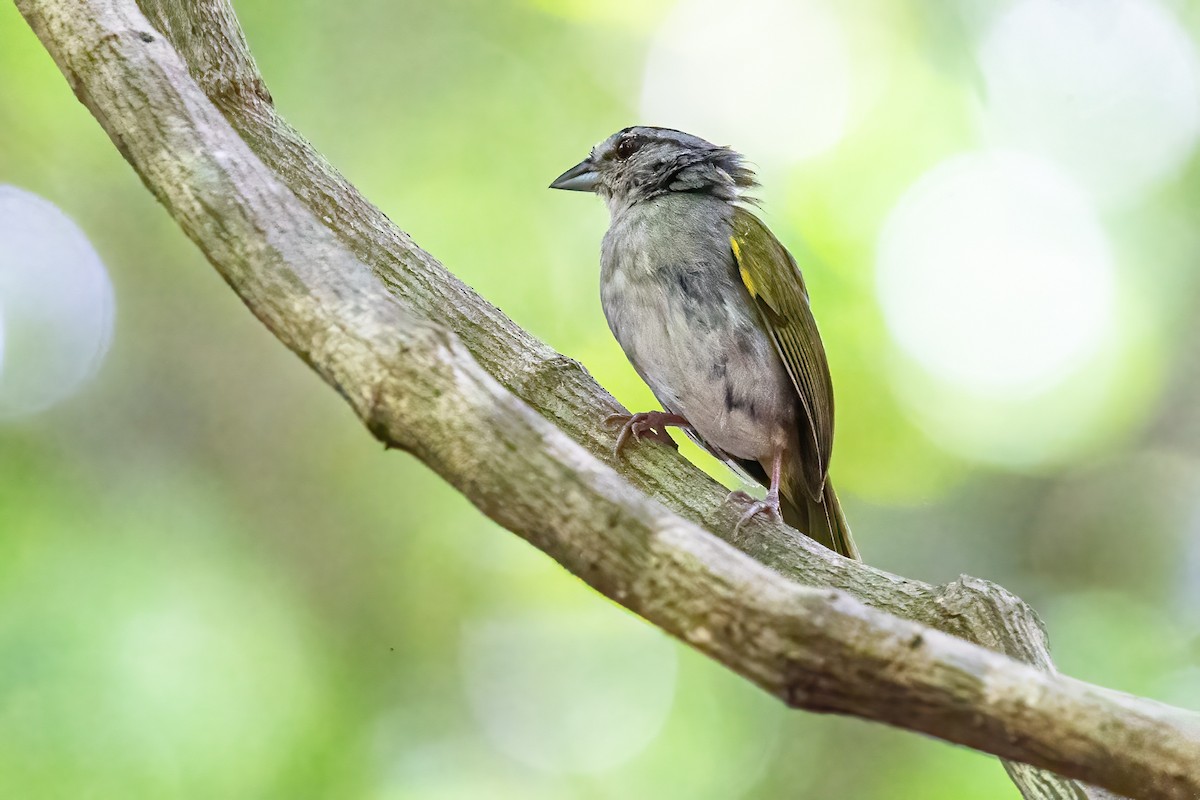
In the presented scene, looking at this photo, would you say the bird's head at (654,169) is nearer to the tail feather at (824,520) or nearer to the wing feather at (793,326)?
the wing feather at (793,326)

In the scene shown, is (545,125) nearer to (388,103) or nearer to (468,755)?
(388,103)

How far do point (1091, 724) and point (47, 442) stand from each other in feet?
18.1

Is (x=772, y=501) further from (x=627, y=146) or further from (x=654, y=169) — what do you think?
(x=627, y=146)

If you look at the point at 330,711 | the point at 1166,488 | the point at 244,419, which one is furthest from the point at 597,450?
the point at 1166,488

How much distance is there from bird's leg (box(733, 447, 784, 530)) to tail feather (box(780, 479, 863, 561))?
0.19 meters

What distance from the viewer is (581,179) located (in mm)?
4422

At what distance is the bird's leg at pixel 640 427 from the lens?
3.29m

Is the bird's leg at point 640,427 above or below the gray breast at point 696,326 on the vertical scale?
below

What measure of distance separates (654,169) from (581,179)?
36 cm

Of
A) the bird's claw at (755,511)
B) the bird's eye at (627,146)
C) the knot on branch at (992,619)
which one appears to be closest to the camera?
the knot on branch at (992,619)

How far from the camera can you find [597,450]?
3.28 meters

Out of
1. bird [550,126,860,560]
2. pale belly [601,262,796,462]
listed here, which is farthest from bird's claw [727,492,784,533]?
pale belly [601,262,796,462]

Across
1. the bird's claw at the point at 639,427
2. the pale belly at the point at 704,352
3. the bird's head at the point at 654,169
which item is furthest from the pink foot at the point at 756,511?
the bird's head at the point at 654,169

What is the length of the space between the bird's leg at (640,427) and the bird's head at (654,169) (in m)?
1.02
